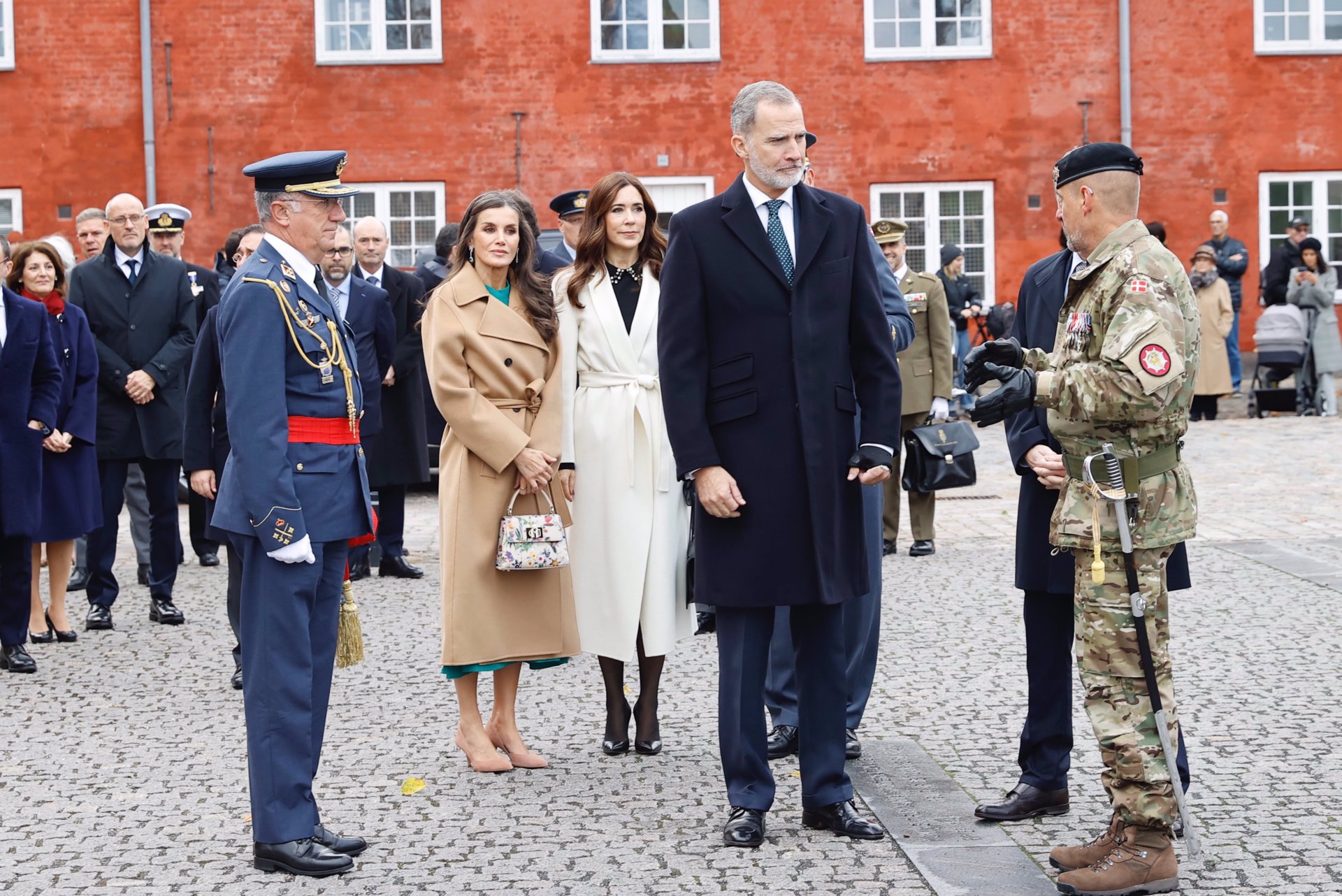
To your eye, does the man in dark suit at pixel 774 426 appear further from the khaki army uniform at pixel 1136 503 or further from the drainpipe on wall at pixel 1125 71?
the drainpipe on wall at pixel 1125 71

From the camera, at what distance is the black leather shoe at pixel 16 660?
7871mm

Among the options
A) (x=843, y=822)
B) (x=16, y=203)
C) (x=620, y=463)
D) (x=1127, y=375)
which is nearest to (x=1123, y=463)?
(x=1127, y=375)

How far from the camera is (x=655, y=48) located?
2339cm

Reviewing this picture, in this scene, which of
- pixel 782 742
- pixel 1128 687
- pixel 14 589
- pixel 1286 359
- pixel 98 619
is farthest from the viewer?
pixel 1286 359

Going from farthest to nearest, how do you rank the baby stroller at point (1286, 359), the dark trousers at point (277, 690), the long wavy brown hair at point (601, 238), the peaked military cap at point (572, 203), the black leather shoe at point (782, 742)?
1. the baby stroller at point (1286, 359)
2. the peaked military cap at point (572, 203)
3. the long wavy brown hair at point (601, 238)
4. the black leather shoe at point (782, 742)
5. the dark trousers at point (277, 690)

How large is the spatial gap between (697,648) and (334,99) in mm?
16813

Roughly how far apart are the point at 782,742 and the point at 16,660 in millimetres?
3959

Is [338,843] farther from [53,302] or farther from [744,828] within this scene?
[53,302]

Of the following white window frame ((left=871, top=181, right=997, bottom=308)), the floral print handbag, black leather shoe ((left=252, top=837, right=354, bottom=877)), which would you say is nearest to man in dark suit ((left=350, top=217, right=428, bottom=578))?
A: the floral print handbag

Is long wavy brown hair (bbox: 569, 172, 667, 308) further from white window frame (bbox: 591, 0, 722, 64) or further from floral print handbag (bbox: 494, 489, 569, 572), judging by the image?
white window frame (bbox: 591, 0, 722, 64)

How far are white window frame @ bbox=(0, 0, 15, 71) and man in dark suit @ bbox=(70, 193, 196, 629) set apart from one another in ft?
48.6

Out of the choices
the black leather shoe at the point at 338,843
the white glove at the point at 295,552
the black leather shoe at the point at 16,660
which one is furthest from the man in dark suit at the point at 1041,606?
the black leather shoe at the point at 16,660

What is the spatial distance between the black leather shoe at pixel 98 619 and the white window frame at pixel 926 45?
662 inches

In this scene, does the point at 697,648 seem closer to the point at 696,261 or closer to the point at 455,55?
the point at 696,261
